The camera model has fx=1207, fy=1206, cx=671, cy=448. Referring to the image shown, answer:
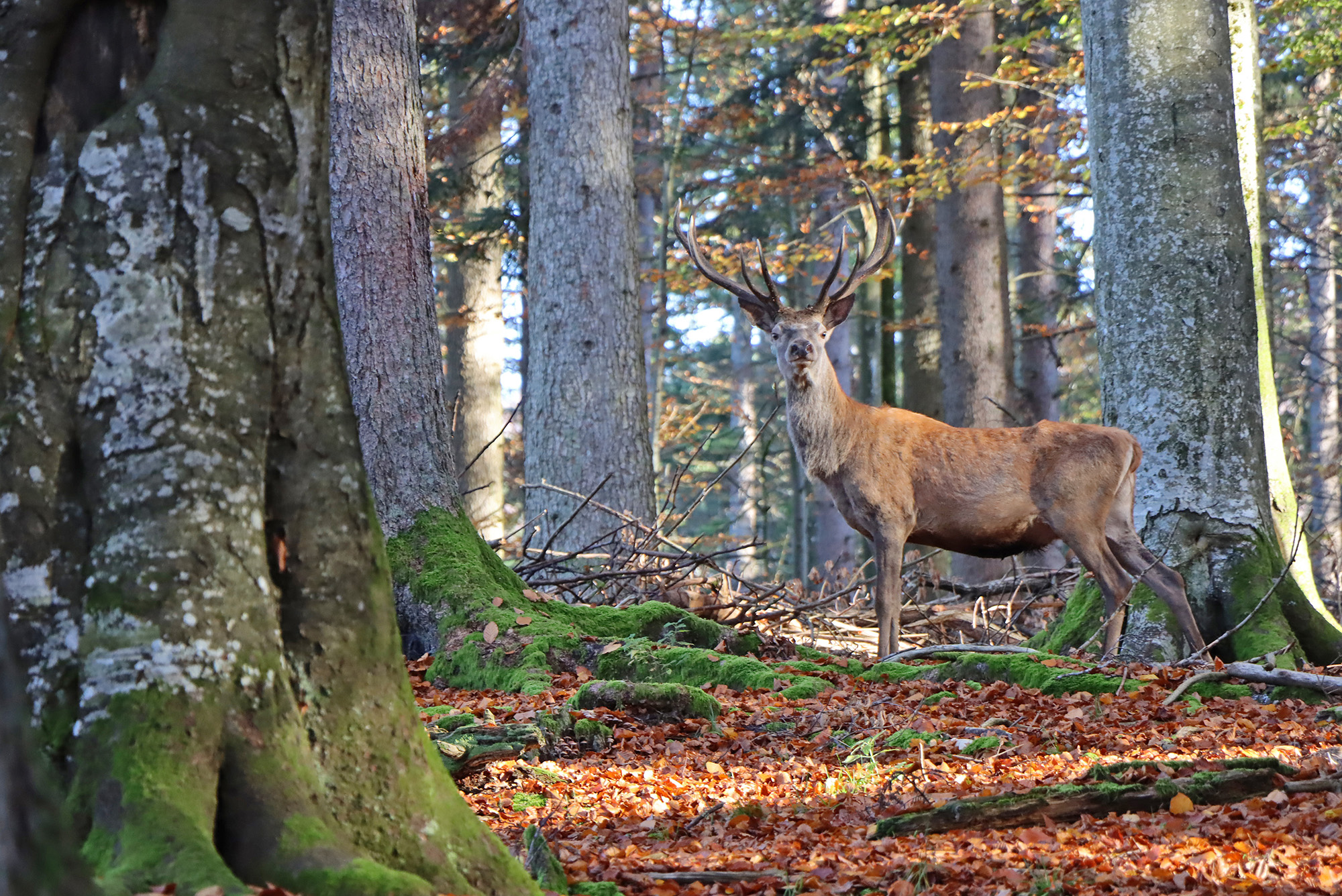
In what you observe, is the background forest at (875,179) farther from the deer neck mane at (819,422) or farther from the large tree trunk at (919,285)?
the deer neck mane at (819,422)

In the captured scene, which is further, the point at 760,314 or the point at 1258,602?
the point at 760,314

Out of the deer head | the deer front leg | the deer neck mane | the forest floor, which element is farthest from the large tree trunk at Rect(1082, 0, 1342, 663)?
the deer neck mane

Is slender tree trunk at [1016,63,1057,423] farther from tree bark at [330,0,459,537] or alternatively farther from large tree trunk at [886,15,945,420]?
tree bark at [330,0,459,537]

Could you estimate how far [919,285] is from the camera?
1636cm

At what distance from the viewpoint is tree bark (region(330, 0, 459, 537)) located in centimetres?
703

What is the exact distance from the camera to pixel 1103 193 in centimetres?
746

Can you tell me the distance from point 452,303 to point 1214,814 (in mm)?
16918

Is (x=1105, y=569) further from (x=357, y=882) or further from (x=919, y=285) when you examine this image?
(x=919, y=285)

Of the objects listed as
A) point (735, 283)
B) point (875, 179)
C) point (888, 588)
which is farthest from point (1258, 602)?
point (875, 179)

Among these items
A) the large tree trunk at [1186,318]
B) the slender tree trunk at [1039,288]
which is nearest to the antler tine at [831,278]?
the large tree trunk at [1186,318]

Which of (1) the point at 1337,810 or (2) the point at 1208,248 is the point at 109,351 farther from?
(2) the point at 1208,248

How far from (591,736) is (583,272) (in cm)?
623

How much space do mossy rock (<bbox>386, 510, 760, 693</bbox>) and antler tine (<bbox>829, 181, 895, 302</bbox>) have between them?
110 inches

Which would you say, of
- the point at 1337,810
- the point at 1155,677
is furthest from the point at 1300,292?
the point at 1337,810
